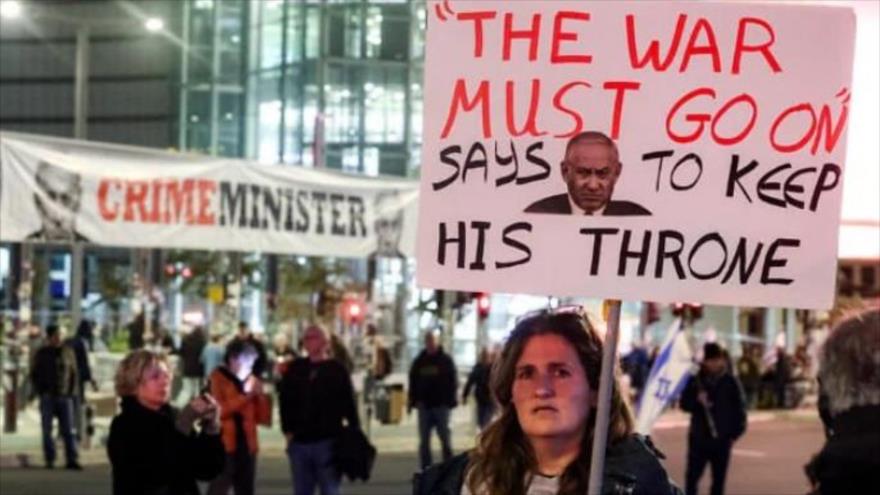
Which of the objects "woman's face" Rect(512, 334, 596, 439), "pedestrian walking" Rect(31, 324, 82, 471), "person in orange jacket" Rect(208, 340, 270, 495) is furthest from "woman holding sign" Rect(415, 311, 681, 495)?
"pedestrian walking" Rect(31, 324, 82, 471)

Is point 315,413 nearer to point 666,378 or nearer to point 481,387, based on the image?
point 666,378

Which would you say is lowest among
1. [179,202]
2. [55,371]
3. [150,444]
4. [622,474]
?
[55,371]

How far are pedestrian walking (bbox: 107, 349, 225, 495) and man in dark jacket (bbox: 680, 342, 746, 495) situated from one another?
7840mm

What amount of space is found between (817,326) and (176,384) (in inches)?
630

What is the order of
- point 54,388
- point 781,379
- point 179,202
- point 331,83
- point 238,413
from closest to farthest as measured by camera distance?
point 238,413 < point 179,202 < point 54,388 < point 781,379 < point 331,83

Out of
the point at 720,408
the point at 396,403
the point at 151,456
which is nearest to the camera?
the point at 151,456

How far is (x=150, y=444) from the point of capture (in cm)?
782

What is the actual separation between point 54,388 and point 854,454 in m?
17.4

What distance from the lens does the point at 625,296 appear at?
4047 millimetres

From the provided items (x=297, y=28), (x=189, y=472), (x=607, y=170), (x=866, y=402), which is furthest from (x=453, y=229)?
(x=297, y=28)

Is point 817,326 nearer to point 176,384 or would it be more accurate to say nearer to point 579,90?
point 176,384

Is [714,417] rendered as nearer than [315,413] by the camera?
No

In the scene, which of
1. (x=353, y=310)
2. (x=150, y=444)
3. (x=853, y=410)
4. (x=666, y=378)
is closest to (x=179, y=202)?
(x=666, y=378)

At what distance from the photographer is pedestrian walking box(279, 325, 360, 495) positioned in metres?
12.7
